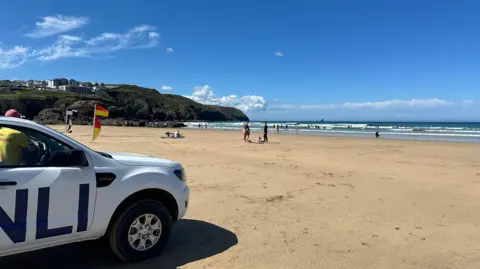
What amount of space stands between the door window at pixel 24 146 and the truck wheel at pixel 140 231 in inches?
41.6

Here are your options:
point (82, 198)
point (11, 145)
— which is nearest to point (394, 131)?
point (82, 198)

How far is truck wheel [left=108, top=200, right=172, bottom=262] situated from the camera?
13.8 feet

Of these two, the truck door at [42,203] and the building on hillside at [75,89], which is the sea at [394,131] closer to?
the truck door at [42,203]

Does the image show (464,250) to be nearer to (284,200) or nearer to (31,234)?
(284,200)

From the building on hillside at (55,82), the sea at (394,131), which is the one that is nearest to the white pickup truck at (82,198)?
the sea at (394,131)

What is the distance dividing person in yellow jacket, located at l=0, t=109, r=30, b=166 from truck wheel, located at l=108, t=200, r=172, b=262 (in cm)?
127

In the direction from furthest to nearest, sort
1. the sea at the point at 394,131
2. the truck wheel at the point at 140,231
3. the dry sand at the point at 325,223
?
the sea at the point at 394,131, the dry sand at the point at 325,223, the truck wheel at the point at 140,231

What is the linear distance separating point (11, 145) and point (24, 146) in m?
0.15

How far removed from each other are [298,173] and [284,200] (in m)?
4.13

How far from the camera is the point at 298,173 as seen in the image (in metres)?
12.0

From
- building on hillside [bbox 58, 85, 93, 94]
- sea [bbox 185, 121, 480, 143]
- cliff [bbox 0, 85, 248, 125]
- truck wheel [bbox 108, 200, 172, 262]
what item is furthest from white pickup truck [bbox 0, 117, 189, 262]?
building on hillside [bbox 58, 85, 93, 94]

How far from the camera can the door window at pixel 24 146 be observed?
3752 mm

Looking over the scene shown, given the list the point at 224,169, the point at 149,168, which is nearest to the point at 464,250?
the point at 149,168

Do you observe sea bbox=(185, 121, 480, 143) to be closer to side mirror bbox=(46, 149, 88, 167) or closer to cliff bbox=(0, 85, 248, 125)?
cliff bbox=(0, 85, 248, 125)
